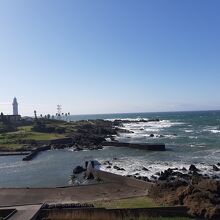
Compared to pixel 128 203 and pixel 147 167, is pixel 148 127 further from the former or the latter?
pixel 128 203

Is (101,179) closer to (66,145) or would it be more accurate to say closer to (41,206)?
(41,206)

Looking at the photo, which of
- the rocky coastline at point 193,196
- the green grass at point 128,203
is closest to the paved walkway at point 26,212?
the green grass at point 128,203

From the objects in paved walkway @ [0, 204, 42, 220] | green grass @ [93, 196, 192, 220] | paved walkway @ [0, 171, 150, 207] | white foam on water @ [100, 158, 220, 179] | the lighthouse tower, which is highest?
the lighthouse tower

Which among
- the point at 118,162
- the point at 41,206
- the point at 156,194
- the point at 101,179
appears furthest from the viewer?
the point at 118,162

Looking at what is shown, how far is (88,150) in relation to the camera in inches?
2852

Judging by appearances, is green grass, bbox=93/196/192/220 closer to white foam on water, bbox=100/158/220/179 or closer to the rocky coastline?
the rocky coastline

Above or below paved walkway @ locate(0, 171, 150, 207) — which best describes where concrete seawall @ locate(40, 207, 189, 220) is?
above

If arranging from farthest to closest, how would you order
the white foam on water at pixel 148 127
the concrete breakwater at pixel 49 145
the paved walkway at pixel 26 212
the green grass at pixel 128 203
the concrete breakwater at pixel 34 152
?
the white foam on water at pixel 148 127 < the concrete breakwater at pixel 49 145 < the concrete breakwater at pixel 34 152 < the green grass at pixel 128 203 < the paved walkway at pixel 26 212

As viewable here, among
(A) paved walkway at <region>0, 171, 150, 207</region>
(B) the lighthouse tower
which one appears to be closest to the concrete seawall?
(A) paved walkway at <region>0, 171, 150, 207</region>

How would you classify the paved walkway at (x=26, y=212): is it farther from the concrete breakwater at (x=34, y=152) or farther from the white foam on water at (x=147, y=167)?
the concrete breakwater at (x=34, y=152)

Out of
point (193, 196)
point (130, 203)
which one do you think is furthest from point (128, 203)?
point (193, 196)

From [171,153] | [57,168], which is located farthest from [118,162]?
[171,153]

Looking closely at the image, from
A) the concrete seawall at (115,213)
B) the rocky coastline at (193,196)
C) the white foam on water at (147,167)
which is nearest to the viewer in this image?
the concrete seawall at (115,213)

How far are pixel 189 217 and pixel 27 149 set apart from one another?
5172 cm
